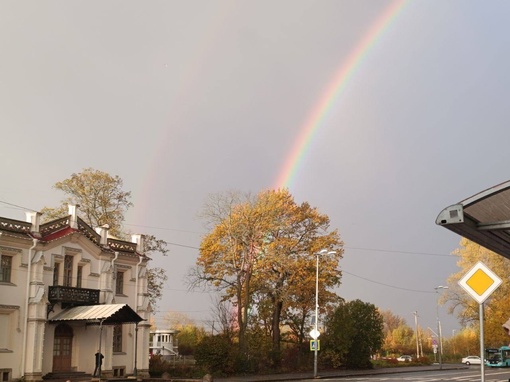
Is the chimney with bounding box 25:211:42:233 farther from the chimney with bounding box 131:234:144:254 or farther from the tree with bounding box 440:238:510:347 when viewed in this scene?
the tree with bounding box 440:238:510:347

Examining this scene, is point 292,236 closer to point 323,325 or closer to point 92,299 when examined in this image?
point 323,325

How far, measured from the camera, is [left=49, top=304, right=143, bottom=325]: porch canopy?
35.0 meters

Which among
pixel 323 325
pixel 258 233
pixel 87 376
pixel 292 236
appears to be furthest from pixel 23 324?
pixel 323 325

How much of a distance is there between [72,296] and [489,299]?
5164 cm

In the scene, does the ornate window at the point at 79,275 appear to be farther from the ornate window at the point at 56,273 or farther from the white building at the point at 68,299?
the ornate window at the point at 56,273

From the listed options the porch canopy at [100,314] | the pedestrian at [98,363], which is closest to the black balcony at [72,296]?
the porch canopy at [100,314]

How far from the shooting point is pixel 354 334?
55.5m

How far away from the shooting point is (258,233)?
49.9 meters

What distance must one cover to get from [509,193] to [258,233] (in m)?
41.3

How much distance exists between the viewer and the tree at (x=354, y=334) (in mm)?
55438

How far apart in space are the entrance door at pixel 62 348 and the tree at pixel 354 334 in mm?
26460


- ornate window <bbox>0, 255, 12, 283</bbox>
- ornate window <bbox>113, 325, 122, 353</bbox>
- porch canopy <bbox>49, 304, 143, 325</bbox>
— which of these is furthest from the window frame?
ornate window <bbox>113, 325, 122, 353</bbox>

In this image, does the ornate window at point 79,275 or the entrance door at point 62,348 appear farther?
the ornate window at point 79,275

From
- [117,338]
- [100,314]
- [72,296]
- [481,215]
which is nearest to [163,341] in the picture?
[117,338]
